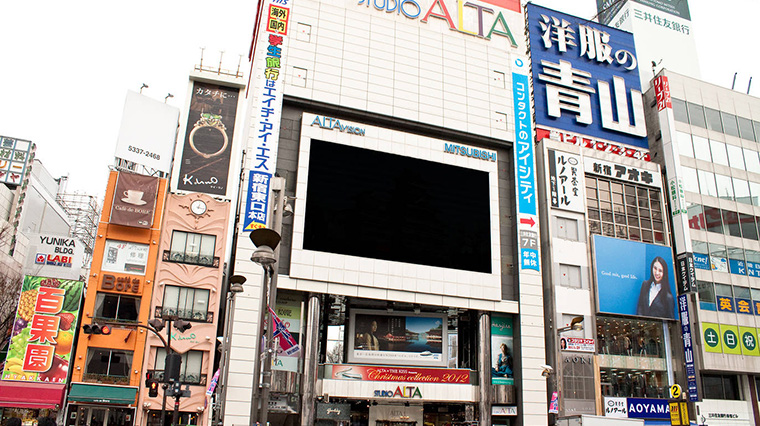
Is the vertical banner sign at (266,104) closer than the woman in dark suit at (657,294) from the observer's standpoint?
Yes

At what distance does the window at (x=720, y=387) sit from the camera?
44.2m

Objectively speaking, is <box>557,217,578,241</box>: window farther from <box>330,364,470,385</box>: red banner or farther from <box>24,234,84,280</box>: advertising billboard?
<box>24,234,84,280</box>: advertising billboard

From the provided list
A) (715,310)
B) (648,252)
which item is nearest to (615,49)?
(648,252)

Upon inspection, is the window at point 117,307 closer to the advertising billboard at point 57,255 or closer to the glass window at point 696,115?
the advertising billboard at point 57,255

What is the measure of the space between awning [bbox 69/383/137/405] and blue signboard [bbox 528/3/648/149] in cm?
3605

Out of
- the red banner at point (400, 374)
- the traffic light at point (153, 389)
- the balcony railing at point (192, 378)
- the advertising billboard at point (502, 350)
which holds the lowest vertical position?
the traffic light at point (153, 389)

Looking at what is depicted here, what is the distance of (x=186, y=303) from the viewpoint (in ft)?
130

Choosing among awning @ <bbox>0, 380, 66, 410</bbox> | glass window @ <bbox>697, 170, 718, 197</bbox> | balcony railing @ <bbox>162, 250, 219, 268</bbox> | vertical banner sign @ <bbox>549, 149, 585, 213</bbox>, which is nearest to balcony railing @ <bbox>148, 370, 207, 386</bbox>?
awning @ <bbox>0, 380, 66, 410</bbox>

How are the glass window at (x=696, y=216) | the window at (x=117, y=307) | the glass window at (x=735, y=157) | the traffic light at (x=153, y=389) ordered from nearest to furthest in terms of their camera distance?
the traffic light at (x=153, y=389) < the window at (x=117, y=307) < the glass window at (x=696, y=216) < the glass window at (x=735, y=157)

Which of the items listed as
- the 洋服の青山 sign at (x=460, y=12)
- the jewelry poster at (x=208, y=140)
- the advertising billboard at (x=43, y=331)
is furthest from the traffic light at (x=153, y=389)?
the 洋服の青山 sign at (x=460, y=12)

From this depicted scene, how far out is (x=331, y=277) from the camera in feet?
116

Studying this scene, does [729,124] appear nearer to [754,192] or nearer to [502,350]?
[754,192]

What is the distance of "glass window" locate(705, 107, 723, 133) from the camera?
50344mm

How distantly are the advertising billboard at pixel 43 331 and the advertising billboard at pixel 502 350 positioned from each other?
2845 centimetres
